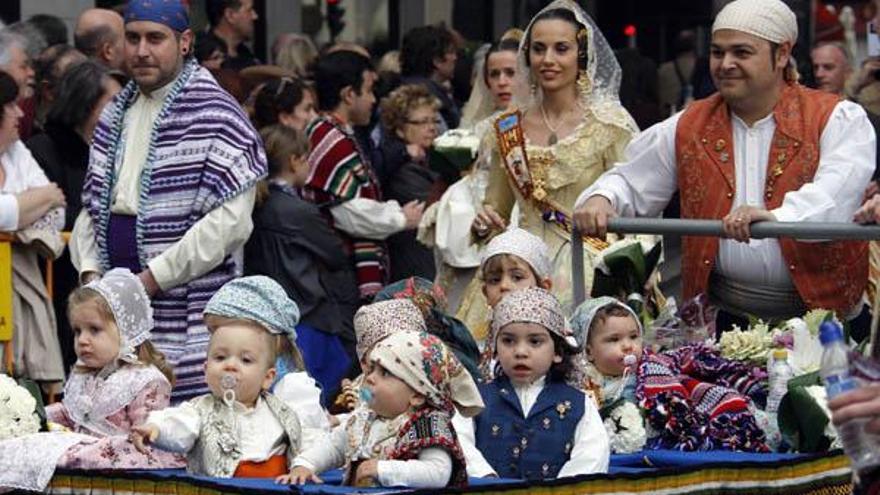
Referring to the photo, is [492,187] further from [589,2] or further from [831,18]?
[831,18]

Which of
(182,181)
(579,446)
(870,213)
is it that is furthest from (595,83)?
(579,446)

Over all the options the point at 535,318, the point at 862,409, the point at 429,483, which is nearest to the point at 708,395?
the point at 535,318

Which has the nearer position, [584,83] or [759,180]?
[759,180]

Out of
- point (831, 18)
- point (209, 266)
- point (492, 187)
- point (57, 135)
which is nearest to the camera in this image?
point (209, 266)

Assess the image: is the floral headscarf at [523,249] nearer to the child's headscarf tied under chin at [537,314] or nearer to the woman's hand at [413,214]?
the child's headscarf tied under chin at [537,314]

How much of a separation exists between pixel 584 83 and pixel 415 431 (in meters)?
3.77

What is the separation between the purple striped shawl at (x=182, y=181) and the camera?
10398mm

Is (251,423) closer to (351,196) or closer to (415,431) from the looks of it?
(415,431)

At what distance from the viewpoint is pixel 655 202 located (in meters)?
9.53

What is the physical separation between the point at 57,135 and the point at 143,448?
454 centimetres

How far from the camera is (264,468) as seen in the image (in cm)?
810

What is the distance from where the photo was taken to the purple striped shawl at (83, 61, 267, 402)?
409 inches

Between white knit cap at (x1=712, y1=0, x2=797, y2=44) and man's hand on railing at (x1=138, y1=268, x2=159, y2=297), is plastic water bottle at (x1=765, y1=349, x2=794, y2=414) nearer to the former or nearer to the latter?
white knit cap at (x1=712, y1=0, x2=797, y2=44)

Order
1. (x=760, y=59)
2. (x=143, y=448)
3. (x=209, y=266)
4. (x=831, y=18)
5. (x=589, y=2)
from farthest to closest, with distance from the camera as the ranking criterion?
(x=831, y=18) → (x=589, y=2) → (x=209, y=266) → (x=760, y=59) → (x=143, y=448)
